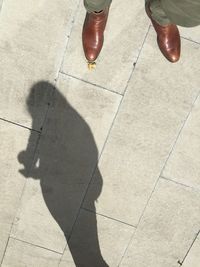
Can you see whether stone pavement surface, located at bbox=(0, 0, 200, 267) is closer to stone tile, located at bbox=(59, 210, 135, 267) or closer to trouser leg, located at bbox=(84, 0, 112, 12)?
stone tile, located at bbox=(59, 210, 135, 267)

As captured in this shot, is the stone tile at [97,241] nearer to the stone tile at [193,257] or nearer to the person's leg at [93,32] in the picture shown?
the stone tile at [193,257]

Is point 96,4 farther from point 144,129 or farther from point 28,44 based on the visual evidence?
point 144,129

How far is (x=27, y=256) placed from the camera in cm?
461

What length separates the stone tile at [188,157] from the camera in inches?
167

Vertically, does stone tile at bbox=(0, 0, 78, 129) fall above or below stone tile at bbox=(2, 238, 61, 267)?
above

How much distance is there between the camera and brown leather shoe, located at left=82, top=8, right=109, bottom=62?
12.6 feet

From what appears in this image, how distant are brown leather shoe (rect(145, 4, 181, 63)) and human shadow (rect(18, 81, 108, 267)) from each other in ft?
3.51

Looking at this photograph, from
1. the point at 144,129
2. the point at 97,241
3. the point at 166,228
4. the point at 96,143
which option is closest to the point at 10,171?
the point at 96,143

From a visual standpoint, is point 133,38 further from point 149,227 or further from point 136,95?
point 149,227

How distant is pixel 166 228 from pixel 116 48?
6.40 ft

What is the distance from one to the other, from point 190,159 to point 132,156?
0.59 meters

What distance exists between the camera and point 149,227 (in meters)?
4.50

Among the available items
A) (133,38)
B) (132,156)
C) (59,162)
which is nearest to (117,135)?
(132,156)

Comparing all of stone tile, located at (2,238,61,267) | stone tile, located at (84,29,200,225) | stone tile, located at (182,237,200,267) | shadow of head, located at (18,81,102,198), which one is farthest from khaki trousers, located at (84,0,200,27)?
stone tile, located at (2,238,61,267)
